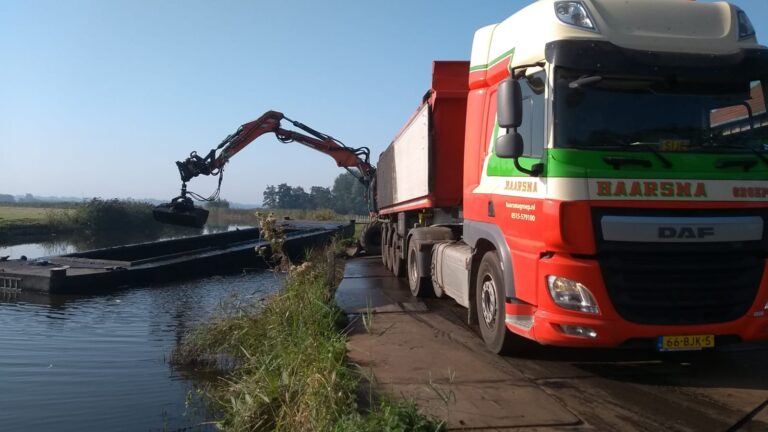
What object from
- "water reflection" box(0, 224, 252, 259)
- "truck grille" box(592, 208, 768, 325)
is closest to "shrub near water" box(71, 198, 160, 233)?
"water reflection" box(0, 224, 252, 259)

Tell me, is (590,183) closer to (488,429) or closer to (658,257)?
(658,257)

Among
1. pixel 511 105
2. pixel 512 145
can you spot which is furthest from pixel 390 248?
pixel 511 105

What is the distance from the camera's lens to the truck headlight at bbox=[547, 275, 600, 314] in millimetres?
4980

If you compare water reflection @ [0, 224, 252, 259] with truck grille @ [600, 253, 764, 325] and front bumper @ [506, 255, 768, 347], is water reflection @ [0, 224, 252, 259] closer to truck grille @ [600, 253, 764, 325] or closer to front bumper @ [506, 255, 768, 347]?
front bumper @ [506, 255, 768, 347]

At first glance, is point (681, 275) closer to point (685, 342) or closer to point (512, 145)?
point (685, 342)

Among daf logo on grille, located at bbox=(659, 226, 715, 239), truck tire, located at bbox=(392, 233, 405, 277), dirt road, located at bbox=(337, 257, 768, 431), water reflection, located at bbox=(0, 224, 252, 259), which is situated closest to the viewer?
dirt road, located at bbox=(337, 257, 768, 431)

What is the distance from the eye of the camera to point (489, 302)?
21.2 feet

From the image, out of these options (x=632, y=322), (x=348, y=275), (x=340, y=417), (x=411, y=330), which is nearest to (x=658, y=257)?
(x=632, y=322)

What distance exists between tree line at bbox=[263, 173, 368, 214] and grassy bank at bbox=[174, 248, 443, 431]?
61.9 m

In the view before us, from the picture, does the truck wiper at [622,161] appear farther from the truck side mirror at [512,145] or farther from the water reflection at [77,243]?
the water reflection at [77,243]

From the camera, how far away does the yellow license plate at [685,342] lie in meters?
5.02

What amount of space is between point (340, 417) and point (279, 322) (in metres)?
3.01

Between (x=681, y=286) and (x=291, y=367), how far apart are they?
326 cm

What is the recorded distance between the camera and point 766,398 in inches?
197
